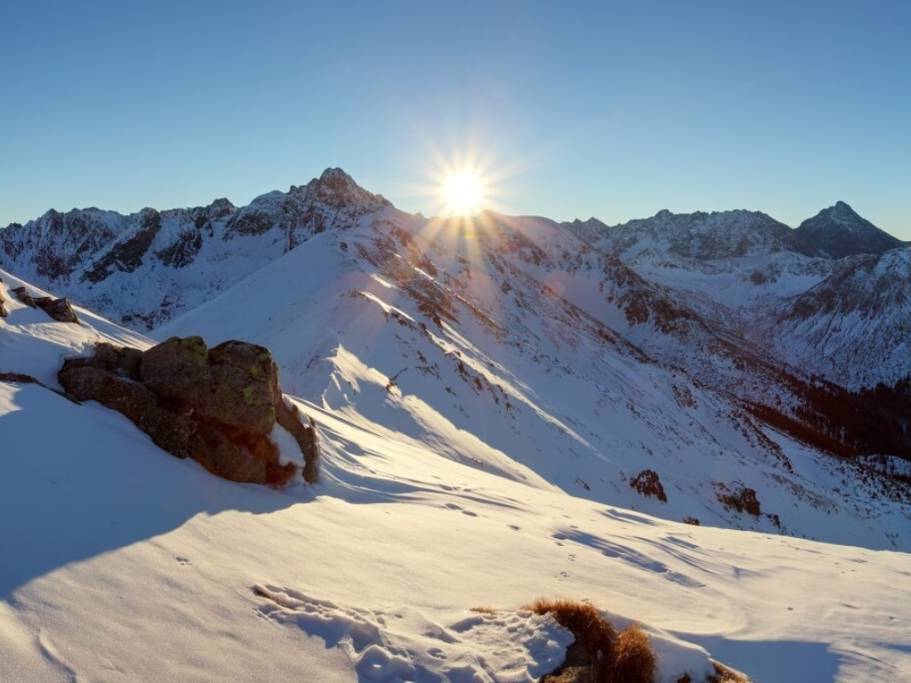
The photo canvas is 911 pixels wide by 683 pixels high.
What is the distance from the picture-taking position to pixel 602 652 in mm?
6578

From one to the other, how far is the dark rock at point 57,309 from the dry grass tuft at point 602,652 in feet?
43.3

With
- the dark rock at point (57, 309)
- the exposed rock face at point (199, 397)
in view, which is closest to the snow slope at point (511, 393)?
the dark rock at point (57, 309)

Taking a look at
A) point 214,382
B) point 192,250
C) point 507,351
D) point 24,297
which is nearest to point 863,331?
point 507,351

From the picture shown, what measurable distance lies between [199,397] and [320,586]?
5.66 m

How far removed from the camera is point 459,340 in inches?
1833

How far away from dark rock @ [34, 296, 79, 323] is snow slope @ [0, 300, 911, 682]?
709mm

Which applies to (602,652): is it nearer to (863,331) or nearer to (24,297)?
(24,297)

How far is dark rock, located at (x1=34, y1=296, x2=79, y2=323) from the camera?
43.9 feet

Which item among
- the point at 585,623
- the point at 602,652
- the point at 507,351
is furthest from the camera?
the point at 507,351

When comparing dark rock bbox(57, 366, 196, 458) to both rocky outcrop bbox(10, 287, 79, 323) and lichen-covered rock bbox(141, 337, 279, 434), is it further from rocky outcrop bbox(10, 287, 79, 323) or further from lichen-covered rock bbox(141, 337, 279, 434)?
rocky outcrop bbox(10, 287, 79, 323)

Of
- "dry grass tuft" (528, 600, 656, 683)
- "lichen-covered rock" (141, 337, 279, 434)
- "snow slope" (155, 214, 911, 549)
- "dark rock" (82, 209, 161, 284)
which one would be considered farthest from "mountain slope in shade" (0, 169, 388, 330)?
"dry grass tuft" (528, 600, 656, 683)

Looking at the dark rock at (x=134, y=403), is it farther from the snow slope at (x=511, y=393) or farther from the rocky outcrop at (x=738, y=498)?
the rocky outcrop at (x=738, y=498)

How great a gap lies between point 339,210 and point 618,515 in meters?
115

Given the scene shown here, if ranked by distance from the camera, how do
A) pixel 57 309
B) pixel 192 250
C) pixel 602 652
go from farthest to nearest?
pixel 192 250 < pixel 57 309 < pixel 602 652
